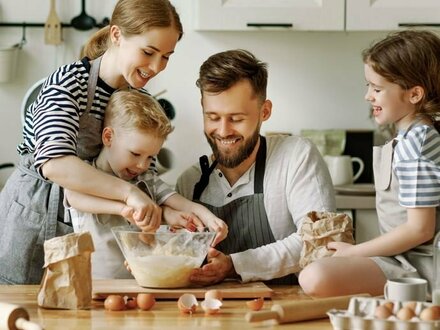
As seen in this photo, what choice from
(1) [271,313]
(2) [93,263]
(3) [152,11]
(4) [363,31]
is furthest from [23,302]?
(4) [363,31]

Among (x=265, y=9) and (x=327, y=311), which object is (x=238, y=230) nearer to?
(x=327, y=311)

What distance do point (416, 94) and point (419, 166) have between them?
8.8 inches

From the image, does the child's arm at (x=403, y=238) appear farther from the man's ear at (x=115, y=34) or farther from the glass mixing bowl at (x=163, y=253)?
the man's ear at (x=115, y=34)

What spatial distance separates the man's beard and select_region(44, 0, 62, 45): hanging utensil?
1790mm

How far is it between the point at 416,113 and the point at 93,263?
87 centimetres


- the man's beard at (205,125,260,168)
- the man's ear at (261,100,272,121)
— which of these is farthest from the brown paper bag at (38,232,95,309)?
the man's ear at (261,100,272,121)

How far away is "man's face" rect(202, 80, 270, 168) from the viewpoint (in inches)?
103

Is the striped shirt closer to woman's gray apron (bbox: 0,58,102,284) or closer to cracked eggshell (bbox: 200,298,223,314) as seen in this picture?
cracked eggshell (bbox: 200,298,223,314)

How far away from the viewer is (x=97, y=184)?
232cm

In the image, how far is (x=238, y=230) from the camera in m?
2.65

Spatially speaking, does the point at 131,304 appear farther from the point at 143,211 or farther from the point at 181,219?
the point at 181,219

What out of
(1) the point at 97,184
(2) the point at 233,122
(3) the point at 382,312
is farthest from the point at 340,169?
(3) the point at 382,312

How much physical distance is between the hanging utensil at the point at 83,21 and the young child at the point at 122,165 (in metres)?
1.88

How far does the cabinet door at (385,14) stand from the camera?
4.07 m
